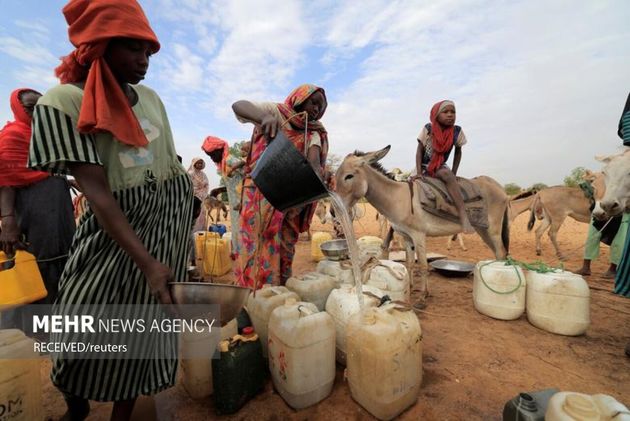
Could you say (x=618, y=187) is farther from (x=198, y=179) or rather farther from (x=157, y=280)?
(x=198, y=179)

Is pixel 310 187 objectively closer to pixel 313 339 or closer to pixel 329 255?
pixel 313 339

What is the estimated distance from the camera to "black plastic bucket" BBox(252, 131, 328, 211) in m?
1.62

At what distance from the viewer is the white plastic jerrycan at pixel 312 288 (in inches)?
107

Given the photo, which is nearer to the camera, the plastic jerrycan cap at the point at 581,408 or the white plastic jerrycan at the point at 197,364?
the plastic jerrycan cap at the point at 581,408

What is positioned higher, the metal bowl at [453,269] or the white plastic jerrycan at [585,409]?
the white plastic jerrycan at [585,409]

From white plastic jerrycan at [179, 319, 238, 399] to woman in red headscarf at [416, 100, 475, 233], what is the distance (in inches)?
161

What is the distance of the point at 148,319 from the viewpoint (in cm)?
139

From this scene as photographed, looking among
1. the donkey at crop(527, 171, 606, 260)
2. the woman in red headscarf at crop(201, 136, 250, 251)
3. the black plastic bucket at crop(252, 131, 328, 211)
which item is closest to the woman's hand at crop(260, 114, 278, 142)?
the black plastic bucket at crop(252, 131, 328, 211)

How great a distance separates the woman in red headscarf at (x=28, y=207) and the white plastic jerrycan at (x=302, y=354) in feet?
7.67

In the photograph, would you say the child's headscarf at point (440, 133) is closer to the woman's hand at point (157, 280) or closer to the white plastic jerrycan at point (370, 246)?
the white plastic jerrycan at point (370, 246)

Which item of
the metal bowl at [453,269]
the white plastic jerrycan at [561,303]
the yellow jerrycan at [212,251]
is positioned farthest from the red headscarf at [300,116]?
the metal bowl at [453,269]

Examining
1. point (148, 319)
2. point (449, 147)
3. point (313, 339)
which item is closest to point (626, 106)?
point (449, 147)

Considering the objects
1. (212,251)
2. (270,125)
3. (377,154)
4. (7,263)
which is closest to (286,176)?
(270,125)

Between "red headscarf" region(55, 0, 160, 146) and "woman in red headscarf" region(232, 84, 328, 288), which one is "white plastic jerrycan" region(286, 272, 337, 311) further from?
"red headscarf" region(55, 0, 160, 146)
